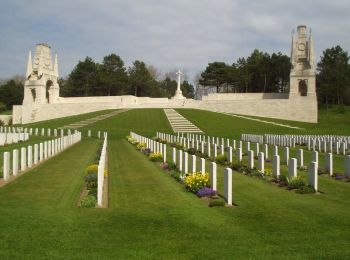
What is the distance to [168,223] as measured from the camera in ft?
23.0

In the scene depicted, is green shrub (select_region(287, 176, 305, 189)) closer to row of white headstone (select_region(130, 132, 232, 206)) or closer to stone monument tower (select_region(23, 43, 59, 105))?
row of white headstone (select_region(130, 132, 232, 206))

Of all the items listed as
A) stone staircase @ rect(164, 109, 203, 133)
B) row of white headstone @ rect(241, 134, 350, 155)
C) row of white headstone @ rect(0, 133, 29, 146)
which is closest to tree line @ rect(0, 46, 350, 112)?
stone staircase @ rect(164, 109, 203, 133)

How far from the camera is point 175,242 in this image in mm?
6016

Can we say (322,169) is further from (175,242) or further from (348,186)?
(175,242)

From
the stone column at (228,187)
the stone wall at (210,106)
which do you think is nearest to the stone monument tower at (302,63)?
the stone wall at (210,106)

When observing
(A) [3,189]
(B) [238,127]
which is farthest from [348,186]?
(B) [238,127]

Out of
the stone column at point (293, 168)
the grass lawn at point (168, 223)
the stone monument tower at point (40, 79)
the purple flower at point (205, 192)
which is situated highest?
the stone monument tower at point (40, 79)

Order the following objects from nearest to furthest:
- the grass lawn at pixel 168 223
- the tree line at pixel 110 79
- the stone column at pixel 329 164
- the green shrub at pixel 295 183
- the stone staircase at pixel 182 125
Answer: the grass lawn at pixel 168 223 < the green shrub at pixel 295 183 < the stone column at pixel 329 164 < the stone staircase at pixel 182 125 < the tree line at pixel 110 79

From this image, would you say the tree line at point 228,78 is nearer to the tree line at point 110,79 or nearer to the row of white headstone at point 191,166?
the tree line at point 110,79

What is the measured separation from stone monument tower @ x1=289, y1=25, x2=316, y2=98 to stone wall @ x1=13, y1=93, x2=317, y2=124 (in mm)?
2878

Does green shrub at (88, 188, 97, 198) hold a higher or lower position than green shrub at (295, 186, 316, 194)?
lower

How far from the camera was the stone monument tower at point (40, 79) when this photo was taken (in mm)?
74188

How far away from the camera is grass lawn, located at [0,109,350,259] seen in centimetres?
566

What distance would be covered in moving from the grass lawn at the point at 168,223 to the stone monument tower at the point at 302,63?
190 ft
